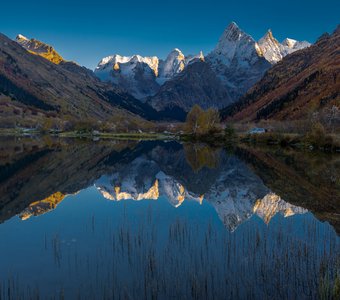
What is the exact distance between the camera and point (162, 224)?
3300cm

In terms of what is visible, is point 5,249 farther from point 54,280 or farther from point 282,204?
point 282,204

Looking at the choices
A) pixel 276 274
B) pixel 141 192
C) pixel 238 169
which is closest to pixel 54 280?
pixel 276 274

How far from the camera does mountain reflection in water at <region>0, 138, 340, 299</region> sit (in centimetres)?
1945

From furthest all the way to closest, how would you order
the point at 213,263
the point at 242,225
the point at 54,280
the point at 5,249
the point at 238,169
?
the point at 238,169 → the point at 242,225 → the point at 5,249 → the point at 213,263 → the point at 54,280

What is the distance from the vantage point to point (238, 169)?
71.3m

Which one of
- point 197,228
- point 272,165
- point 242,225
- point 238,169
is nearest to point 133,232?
point 197,228

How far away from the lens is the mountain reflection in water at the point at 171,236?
19.5 metres

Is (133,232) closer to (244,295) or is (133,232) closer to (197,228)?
(197,228)

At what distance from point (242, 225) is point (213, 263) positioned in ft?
34.2

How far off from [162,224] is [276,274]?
14.0 m

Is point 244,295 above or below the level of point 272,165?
below

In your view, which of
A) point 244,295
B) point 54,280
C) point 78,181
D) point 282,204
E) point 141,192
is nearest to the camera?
point 244,295

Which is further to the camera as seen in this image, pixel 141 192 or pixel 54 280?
pixel 141 192

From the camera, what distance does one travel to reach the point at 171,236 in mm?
28828
